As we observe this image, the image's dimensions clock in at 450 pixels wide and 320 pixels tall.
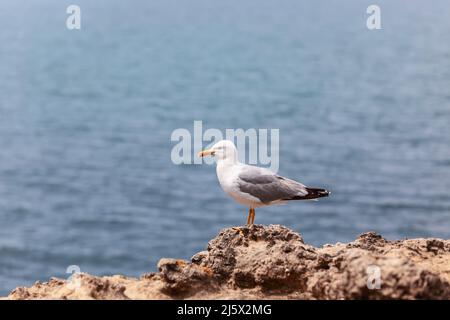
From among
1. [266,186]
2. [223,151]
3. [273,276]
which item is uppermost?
[223,151]

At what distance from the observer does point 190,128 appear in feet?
208

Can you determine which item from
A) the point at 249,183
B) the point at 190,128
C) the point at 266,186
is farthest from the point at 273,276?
the point at 190,128

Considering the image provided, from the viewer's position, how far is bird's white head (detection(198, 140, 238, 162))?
10.4 m

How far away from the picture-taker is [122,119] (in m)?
74.2

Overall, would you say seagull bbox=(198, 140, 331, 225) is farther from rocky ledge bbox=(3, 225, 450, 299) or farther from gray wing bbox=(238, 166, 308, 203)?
rocky ledge bbox=(3, 225, 450, 299)

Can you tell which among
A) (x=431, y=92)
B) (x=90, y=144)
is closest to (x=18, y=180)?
(x=90, y=144)

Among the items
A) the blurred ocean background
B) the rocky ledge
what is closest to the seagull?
the rocky ledge

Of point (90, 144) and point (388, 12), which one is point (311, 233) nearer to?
point (90, 144)

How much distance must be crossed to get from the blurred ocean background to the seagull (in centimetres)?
2556

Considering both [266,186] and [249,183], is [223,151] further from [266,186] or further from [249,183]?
[266,186]

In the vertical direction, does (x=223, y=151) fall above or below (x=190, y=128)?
below

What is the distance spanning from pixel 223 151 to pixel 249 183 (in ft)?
1.71

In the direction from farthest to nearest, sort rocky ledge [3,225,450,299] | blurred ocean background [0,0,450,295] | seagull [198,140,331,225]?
blurred ocean background [0,0,450,295] → seagull [198,140,331,225] → rocky ledge [3,225,450,299]

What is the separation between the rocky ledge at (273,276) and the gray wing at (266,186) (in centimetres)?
82
